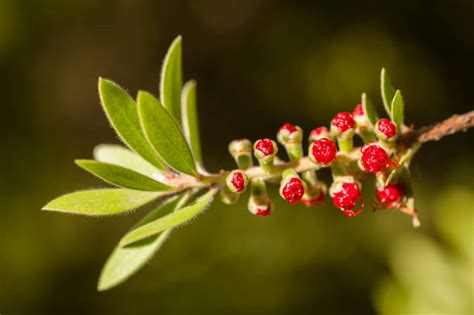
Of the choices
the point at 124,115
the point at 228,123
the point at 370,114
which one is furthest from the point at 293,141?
the point at 228,123

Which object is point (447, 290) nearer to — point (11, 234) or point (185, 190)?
point (185, 190)

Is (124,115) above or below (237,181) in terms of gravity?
above

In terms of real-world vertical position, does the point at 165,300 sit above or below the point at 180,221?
below

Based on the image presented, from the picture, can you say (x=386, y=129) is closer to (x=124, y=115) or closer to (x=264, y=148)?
(x=264, y=148)

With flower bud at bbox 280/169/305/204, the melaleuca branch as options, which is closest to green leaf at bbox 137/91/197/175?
the melaleuca branch

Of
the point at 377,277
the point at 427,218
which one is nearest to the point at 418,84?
the point at 427,218

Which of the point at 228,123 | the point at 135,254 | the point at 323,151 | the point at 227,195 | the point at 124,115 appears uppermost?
the point at 124,115

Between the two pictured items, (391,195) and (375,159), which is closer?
(375,159)
